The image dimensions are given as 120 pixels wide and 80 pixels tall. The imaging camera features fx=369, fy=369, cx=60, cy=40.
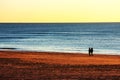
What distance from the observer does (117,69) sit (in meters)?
21.1

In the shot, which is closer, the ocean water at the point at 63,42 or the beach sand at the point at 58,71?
the beach sand at the point at 58,71

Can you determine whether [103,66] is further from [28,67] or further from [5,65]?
[5,65]

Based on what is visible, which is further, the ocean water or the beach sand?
the ocean water

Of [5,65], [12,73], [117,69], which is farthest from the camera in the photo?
[5,65]

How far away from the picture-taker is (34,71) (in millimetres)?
20391

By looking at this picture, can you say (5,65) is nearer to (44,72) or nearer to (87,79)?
(44,72)

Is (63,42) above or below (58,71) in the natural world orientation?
below

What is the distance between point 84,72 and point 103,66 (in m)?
2.70

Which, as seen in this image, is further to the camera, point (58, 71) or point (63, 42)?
point (63, 42)

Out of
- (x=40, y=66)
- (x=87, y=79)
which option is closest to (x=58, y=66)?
(x=40, y=66)

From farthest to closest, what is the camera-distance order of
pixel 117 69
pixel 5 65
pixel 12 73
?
1. pixel 5 65
2. pixel 117 69
3. pixel 12 73

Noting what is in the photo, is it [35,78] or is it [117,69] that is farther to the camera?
[117,69]

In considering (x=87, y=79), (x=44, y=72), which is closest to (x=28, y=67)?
(x=44, y=72)

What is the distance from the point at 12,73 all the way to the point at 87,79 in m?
4.20
